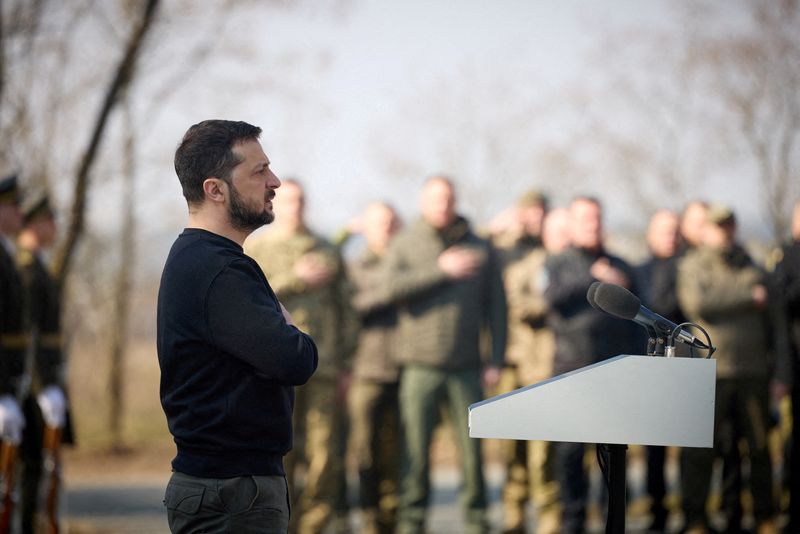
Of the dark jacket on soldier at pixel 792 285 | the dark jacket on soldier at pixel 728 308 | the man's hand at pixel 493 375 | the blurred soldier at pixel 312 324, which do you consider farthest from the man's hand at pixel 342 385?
the dark jacket on soldier at pixel 792 285

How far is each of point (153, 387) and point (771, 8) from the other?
11.7m

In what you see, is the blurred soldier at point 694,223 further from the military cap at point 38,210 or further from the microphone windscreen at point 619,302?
the microphone windscreen at point 619,302

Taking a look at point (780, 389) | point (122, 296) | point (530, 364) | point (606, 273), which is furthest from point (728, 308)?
point (122, 296)

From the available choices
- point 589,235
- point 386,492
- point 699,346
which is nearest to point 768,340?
point 589,235

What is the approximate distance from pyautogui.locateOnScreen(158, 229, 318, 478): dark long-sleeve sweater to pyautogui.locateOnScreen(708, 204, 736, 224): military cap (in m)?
5.31

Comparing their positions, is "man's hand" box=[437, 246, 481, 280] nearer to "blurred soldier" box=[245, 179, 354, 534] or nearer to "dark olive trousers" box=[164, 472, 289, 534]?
"blurred soldier" box=[245, 179, 354, 534]

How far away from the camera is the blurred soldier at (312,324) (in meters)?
7.44

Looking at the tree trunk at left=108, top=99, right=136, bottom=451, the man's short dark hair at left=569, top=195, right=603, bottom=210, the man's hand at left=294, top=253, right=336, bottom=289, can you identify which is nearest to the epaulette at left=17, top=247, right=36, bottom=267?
the man's hand at left=294, top=253, right=336, bottom=289

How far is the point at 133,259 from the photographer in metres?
15.1

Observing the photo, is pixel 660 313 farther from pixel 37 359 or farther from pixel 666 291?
pixel 37 359

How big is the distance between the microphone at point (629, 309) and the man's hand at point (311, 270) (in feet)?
13.6

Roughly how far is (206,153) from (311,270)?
4044mm

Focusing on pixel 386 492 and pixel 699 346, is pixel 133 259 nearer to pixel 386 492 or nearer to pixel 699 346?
pixel 386 492

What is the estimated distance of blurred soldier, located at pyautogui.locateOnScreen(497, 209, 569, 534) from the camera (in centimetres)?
782
